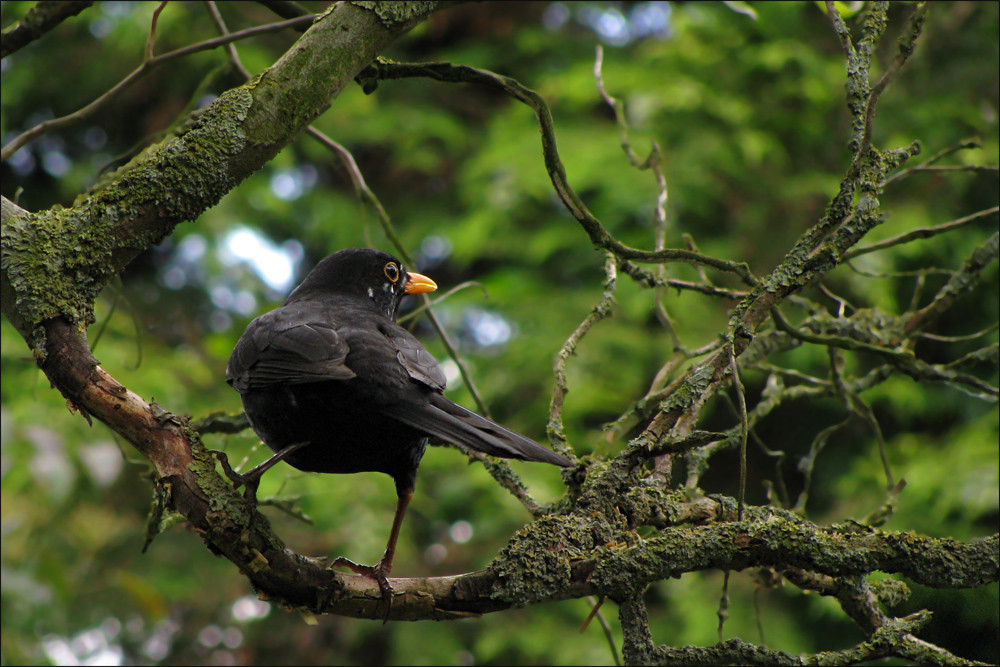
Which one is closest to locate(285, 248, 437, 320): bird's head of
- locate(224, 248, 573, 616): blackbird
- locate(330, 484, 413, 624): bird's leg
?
locate(224, 248, 573, 616): blackbird

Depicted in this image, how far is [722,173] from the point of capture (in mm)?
7059

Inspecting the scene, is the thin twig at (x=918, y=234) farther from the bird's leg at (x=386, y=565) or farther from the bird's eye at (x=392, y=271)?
the bird's eye at (x=392, y=271)

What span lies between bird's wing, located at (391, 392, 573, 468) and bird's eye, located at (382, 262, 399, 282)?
115cm

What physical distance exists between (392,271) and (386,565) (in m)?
1.36

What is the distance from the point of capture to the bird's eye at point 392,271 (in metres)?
3.54

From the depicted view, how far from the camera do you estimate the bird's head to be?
342 cm

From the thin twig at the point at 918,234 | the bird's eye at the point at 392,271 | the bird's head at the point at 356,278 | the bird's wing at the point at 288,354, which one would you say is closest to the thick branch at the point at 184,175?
the bird's wing at the point at 288,354

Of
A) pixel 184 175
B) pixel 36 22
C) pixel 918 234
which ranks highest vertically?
pixel 918 234

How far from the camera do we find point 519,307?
275 inches

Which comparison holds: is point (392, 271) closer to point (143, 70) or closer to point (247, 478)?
point (143, 70)

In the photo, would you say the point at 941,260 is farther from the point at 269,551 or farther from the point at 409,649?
the point at 269,551

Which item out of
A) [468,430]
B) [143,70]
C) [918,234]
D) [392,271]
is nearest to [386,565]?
[468,430]

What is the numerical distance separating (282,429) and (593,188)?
189 inches

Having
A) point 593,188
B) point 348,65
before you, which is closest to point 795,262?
point 348,65
